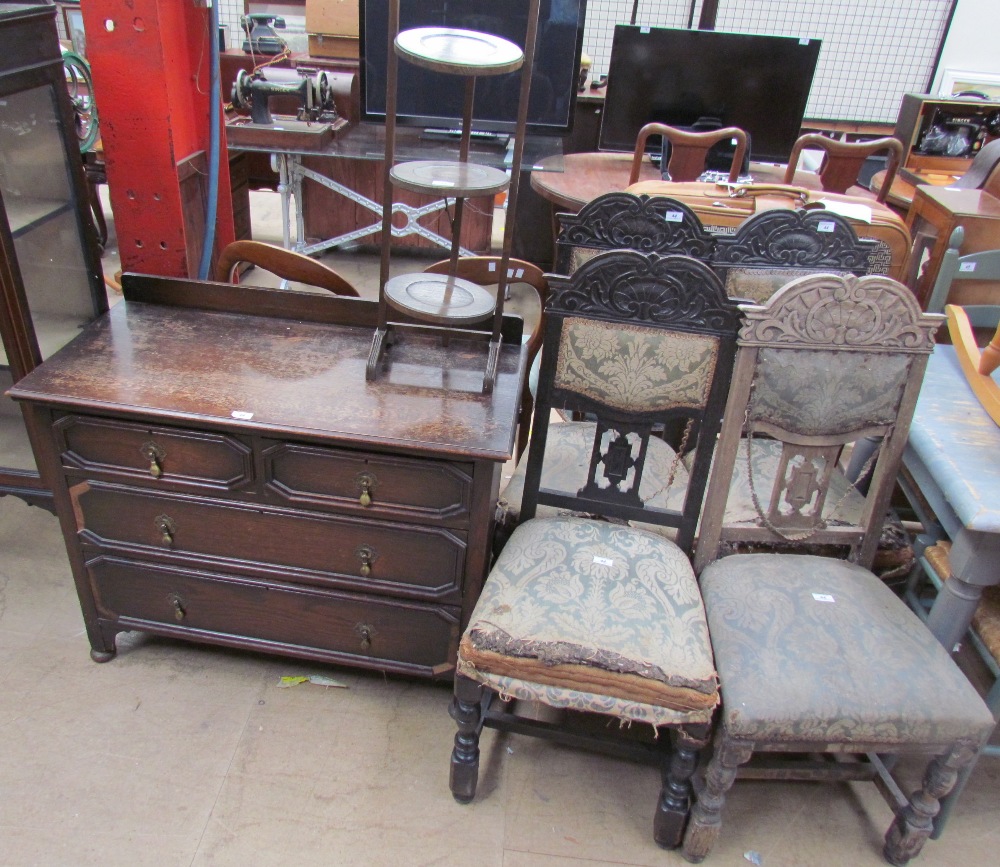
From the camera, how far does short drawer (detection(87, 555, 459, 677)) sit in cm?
189

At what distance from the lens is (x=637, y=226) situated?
2418mm

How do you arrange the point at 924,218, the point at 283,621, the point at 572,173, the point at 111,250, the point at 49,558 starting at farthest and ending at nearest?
the point at 111,250 < the point at 572,173 < the point at 924,218 < the point at 49,558 < the point at 283,621

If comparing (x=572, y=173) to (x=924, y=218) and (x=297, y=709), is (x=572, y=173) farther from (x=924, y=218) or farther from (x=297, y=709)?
(x=297, y=709)

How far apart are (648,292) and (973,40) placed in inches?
174

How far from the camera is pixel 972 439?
1.82m

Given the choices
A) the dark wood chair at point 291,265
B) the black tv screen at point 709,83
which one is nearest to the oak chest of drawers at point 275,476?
the dark wood chair at point 291,265

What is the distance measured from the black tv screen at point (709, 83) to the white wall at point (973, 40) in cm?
155

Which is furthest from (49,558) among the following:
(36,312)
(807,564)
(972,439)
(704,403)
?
(972,439)

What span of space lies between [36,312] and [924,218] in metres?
3.07

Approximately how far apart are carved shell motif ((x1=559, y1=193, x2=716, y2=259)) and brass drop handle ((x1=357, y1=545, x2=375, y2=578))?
45.1 inches

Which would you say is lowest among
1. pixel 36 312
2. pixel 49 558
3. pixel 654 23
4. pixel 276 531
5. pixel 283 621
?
pixel 49 558

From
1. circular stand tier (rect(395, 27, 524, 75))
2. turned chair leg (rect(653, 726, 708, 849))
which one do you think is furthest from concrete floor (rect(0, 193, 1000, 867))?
circular stand tier (rect(395, 27, 524, 75))

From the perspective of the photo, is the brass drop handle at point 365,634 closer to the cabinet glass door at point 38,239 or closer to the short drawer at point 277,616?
the short drawer at point 277,616

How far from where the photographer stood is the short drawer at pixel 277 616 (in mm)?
1887
